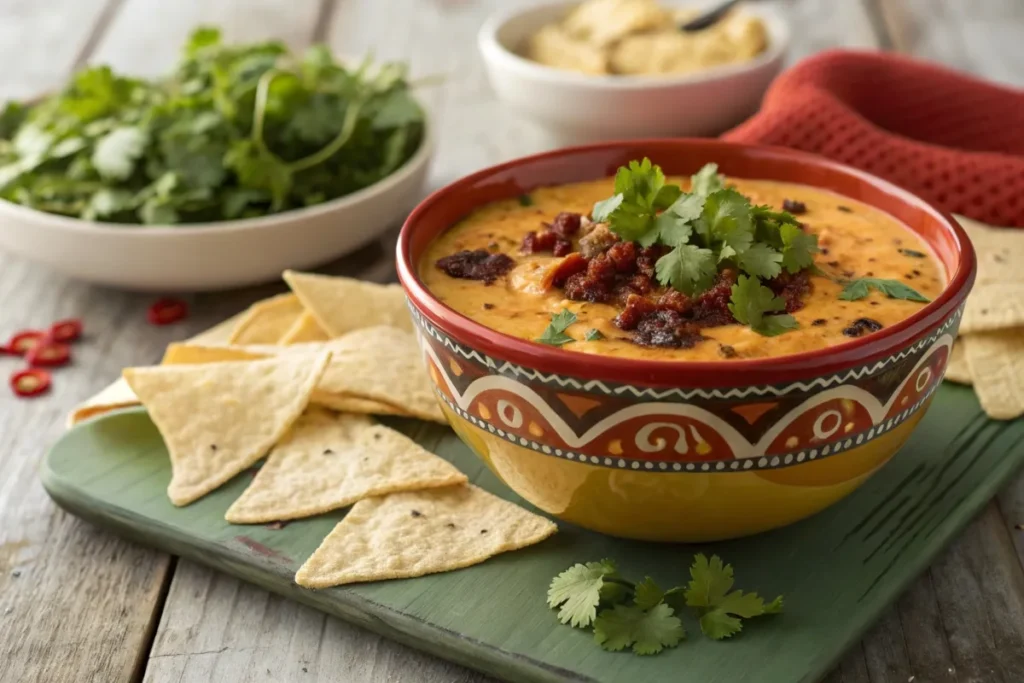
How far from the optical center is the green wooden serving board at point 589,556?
2.16 meters

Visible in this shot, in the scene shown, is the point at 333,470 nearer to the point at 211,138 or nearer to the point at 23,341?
the point at 23,341

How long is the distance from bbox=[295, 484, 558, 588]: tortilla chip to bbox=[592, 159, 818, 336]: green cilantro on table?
1.86 feet

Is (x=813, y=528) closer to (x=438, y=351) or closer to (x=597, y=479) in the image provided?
(x=597, y=479)

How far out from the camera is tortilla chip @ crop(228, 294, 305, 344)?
10.9 feet

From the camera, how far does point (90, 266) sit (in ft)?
11.9

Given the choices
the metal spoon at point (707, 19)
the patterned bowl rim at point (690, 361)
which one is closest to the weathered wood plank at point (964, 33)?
the metal spoon at point (707, 19)

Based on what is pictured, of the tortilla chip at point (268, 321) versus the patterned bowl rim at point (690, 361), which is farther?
the tortilla chip at point (268, 321)

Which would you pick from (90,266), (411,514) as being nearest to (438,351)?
(411,514)

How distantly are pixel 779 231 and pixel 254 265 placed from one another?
5.81 ft

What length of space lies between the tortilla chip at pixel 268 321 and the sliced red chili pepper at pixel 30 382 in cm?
52

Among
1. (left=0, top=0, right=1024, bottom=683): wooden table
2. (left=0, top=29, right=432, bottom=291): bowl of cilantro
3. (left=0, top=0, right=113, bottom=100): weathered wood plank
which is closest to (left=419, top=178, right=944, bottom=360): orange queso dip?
(left=0, top=0, right=1024, bottom=683): wooden table

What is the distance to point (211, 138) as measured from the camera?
388 centimetres

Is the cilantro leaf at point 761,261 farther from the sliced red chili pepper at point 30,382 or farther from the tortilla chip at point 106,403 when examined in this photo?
the sliced red chili pepper at point 30,382

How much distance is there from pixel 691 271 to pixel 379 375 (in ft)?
2.94
